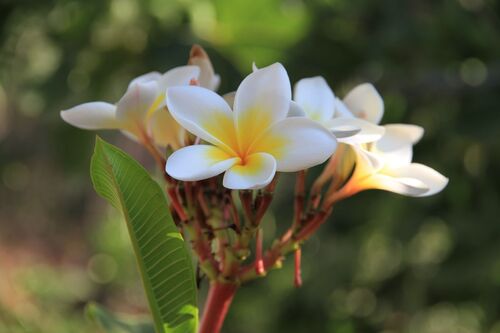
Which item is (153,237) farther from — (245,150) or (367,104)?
(367,104)

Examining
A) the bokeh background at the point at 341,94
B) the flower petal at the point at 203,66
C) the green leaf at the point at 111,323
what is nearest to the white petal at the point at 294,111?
the flower petal at the point at 203,66

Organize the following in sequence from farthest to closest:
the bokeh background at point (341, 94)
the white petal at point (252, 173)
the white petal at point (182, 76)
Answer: the bokeh background at point (341, 94) → the white petal at point (182, 76) → the white petal at point (252, 173)

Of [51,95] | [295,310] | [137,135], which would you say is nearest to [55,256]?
[295,310]

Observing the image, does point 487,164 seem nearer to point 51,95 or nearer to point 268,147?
point 51,95

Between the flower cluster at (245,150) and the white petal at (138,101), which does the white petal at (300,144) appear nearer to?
the flower cluster at (245,150)

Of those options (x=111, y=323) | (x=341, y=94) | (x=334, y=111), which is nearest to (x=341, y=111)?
(x=334, y=111)

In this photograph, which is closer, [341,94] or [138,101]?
[138,101]

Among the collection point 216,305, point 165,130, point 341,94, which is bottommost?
point 341,94
